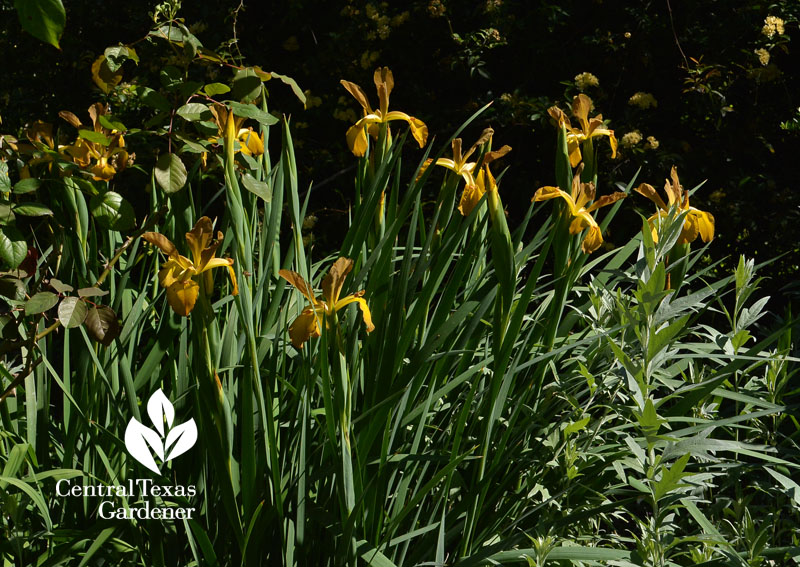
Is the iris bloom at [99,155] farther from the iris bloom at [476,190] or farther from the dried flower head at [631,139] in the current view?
the dried flower head at [631,139]

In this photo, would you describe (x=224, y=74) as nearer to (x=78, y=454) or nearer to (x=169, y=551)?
(x=78, y=454)

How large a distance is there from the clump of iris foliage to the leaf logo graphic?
0.09 ft

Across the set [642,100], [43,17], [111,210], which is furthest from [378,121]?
Result: [642,100]

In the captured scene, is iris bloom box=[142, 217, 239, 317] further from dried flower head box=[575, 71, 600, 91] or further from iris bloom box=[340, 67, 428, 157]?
dried flower head box=[575, 71, 600, 91]

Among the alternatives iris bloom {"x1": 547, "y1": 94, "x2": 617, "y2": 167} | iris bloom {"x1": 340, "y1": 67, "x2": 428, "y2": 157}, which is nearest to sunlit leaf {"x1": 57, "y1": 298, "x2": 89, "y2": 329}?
iris bloom {"x1": 340, "y1": 67, "x2": 428, "y2": 157}

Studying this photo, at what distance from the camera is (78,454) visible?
54.9 inches

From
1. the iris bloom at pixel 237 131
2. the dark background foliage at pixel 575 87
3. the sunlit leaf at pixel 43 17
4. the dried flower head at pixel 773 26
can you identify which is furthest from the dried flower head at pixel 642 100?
the sunlit leaf at pixel 43 17

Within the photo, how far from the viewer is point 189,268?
102cm

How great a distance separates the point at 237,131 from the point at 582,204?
25.3 inches

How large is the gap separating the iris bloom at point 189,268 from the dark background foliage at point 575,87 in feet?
5.20

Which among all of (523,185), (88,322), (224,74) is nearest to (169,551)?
(88,322)

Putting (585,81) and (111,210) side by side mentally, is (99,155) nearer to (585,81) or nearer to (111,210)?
(111,210)

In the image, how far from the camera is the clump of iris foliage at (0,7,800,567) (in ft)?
3.44

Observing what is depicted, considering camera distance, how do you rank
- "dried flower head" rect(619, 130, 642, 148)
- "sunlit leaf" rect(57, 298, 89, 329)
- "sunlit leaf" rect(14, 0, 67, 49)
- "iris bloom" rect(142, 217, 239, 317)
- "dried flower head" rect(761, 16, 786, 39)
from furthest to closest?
"dried flower head" rect(619, 130, 642, 148)
"dried flower head" rect(761, 16, 786, 39)
"sunlit leaf" rect(57, 298, 89, 329)
"iris bloom" rect(142, 217, 239, 317)
"sunlit leaf" rect(14, 0, 67, 49)
